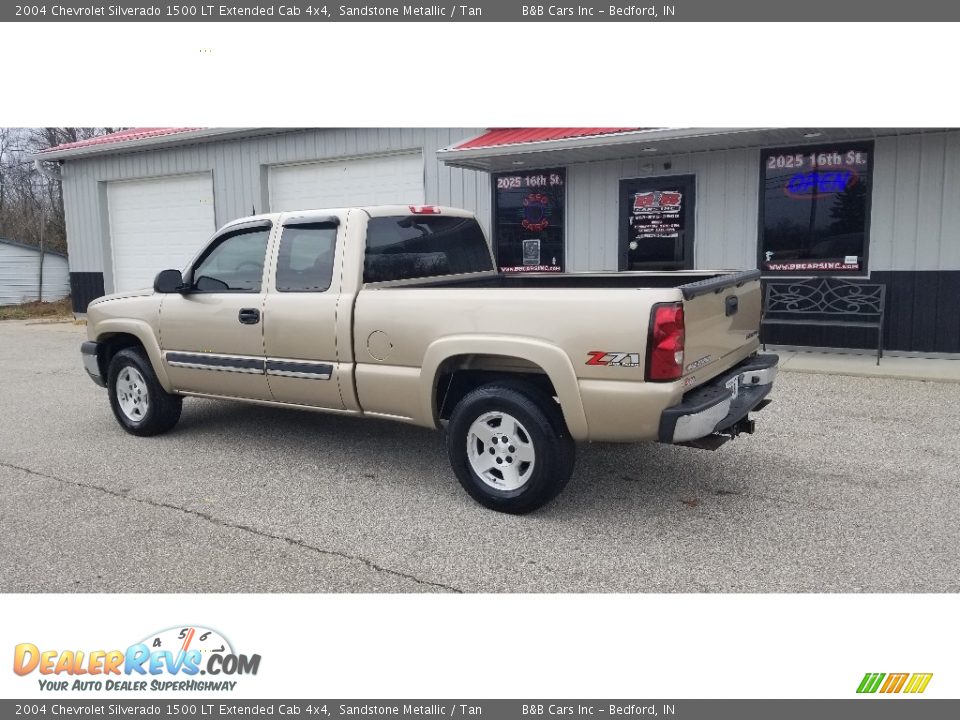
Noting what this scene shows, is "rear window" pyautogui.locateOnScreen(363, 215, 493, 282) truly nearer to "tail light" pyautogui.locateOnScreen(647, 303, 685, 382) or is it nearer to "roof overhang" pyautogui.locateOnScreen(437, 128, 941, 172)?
"tail light" pyautogui.locateOnScreen(647, 303, 685, 382)

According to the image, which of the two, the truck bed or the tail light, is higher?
the truck bed

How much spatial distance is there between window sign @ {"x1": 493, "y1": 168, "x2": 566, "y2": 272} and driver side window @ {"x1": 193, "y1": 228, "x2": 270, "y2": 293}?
6641 millimetres

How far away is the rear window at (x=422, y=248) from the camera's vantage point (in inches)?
211

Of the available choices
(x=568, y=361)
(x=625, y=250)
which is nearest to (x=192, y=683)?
(x=568, y=361)

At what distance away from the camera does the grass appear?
67.8 ft

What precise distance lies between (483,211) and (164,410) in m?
7.45

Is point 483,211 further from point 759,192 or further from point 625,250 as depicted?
point 759,192

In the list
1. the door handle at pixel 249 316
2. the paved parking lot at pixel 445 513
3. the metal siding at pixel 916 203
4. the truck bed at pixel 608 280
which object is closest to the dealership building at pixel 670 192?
the metal siding at pixel 916 203

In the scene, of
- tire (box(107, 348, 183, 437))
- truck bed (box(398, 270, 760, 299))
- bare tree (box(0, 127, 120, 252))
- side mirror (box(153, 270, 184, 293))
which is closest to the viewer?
truck bed (box(398, 270, 760, 299))

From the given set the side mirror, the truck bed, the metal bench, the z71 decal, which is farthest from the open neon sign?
the side mirror

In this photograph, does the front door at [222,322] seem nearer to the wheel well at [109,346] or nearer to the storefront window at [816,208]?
the wheel well at [109,346]

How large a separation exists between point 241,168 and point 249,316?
1078 cm

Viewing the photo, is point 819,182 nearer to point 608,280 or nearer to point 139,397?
point 608,280

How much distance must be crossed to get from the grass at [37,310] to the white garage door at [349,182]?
28.3 feet
